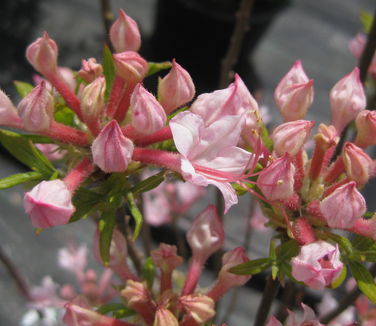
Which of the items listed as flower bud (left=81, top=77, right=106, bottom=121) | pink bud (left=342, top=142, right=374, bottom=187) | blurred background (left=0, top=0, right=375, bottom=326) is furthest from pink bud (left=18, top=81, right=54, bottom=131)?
blurred background (left=0, top=0, right=375, bottom=326)

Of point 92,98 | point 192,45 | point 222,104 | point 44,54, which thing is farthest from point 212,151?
point 192,45

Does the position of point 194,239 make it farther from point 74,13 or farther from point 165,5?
point 74,13

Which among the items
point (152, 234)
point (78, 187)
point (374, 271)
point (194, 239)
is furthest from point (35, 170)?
point (152, 234)

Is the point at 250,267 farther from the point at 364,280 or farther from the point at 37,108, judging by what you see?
the point at 37,108

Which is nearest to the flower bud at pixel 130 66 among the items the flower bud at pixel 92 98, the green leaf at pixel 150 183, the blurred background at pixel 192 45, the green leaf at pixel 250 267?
the flower bud at pixel 92 98

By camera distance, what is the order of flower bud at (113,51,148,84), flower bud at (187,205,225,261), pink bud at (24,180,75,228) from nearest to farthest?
pink bud at (24,180,75,228) < flower bud at (113,51,148,84) < flower bud at (187,205,225,261)

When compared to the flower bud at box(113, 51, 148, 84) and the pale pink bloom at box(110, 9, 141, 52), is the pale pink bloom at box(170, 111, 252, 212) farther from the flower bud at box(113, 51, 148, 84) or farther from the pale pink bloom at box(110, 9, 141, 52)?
the pale pink bloom at box(110, 9, 141, 52)
